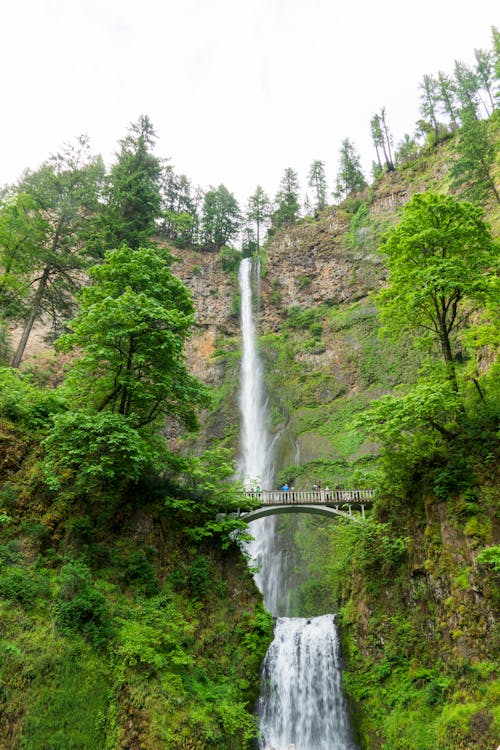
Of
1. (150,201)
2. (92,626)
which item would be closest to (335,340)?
(150,201)

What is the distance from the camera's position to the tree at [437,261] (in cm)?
1151

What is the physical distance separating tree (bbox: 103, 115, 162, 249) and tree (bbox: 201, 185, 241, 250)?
2652 cm

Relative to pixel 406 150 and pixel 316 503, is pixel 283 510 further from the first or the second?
pixel 406 150

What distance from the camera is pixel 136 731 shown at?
8328mm

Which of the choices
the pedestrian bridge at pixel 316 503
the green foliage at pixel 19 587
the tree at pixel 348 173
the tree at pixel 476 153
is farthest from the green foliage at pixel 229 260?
the green foliage at pixel 19 587

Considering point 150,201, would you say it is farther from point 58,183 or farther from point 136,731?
point 136,731

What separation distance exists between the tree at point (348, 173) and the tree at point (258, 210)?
27.9ft

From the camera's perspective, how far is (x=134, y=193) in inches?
774

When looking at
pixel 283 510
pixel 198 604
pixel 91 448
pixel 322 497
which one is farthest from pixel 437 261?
pixel 198 604

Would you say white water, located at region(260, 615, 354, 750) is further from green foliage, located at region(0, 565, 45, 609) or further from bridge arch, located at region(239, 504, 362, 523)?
green foliage, located at region(0, 565, 45, 609)

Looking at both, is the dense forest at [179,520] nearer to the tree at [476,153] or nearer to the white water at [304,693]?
the tree at [476,153]

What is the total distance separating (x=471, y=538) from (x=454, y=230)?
8.39 metres

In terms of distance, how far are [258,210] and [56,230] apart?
114ft

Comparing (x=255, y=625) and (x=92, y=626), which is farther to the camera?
(x=255, y=625)
